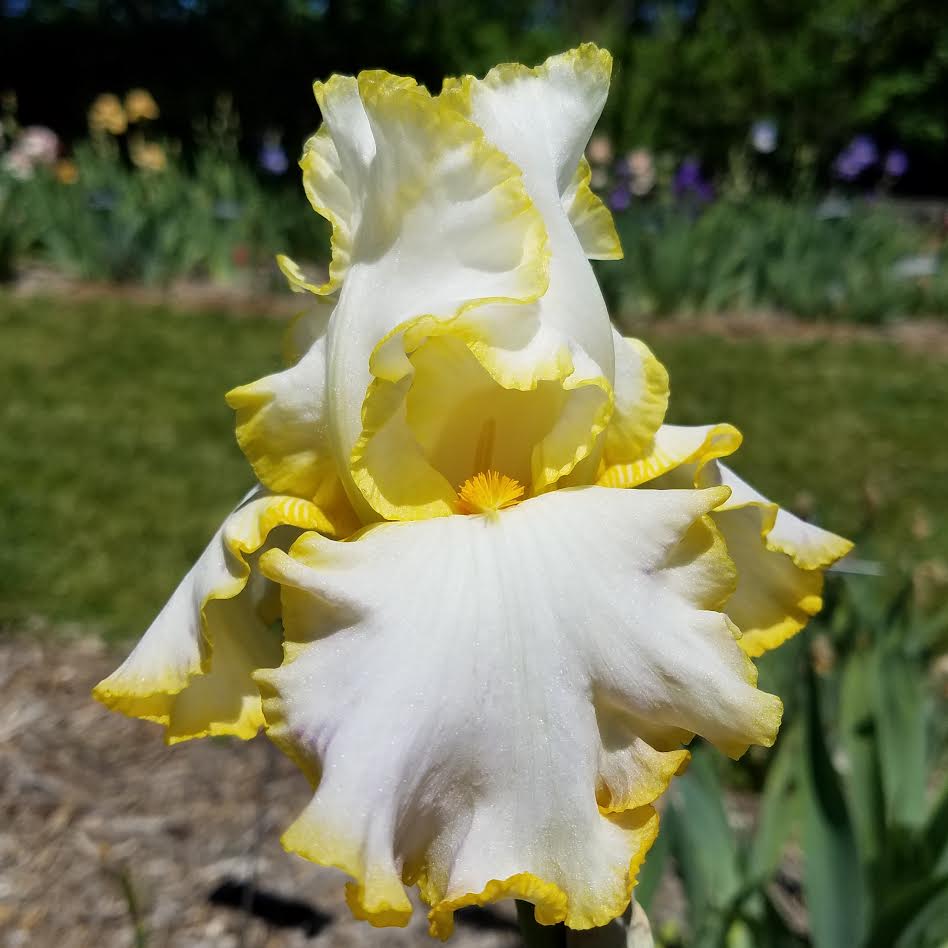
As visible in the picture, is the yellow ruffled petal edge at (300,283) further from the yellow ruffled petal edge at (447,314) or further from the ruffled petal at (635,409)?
the ruffled petal at (635,409)

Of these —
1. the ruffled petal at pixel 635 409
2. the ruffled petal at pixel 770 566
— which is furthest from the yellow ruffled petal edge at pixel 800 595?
the ruffled petal at pixel 635 409

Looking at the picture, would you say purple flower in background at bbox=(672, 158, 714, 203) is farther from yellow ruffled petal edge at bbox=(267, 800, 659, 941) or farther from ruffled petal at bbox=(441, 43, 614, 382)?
yellow ruffled petal edge at bbox=(267, 800, 659, 941)

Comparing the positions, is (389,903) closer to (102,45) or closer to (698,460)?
(698,460)

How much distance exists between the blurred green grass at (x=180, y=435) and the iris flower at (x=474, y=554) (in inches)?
41.8

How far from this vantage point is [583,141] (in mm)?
864

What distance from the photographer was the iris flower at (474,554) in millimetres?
659

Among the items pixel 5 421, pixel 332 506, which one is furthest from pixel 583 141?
pixel 5 421

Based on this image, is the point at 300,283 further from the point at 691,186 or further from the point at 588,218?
the point at 691,186

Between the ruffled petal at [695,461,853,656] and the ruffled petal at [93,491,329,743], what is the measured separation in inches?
13.5

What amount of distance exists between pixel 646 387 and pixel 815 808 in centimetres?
67

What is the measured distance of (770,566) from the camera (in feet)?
2.91

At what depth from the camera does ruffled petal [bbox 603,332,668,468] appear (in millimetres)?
854

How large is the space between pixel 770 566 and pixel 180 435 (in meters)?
3.72

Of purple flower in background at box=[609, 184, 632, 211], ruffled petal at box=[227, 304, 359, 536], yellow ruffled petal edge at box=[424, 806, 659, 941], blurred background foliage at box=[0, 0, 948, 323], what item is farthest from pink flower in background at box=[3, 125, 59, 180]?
yellow ruffled petal edge at box=[424, 806, 659, 941]
